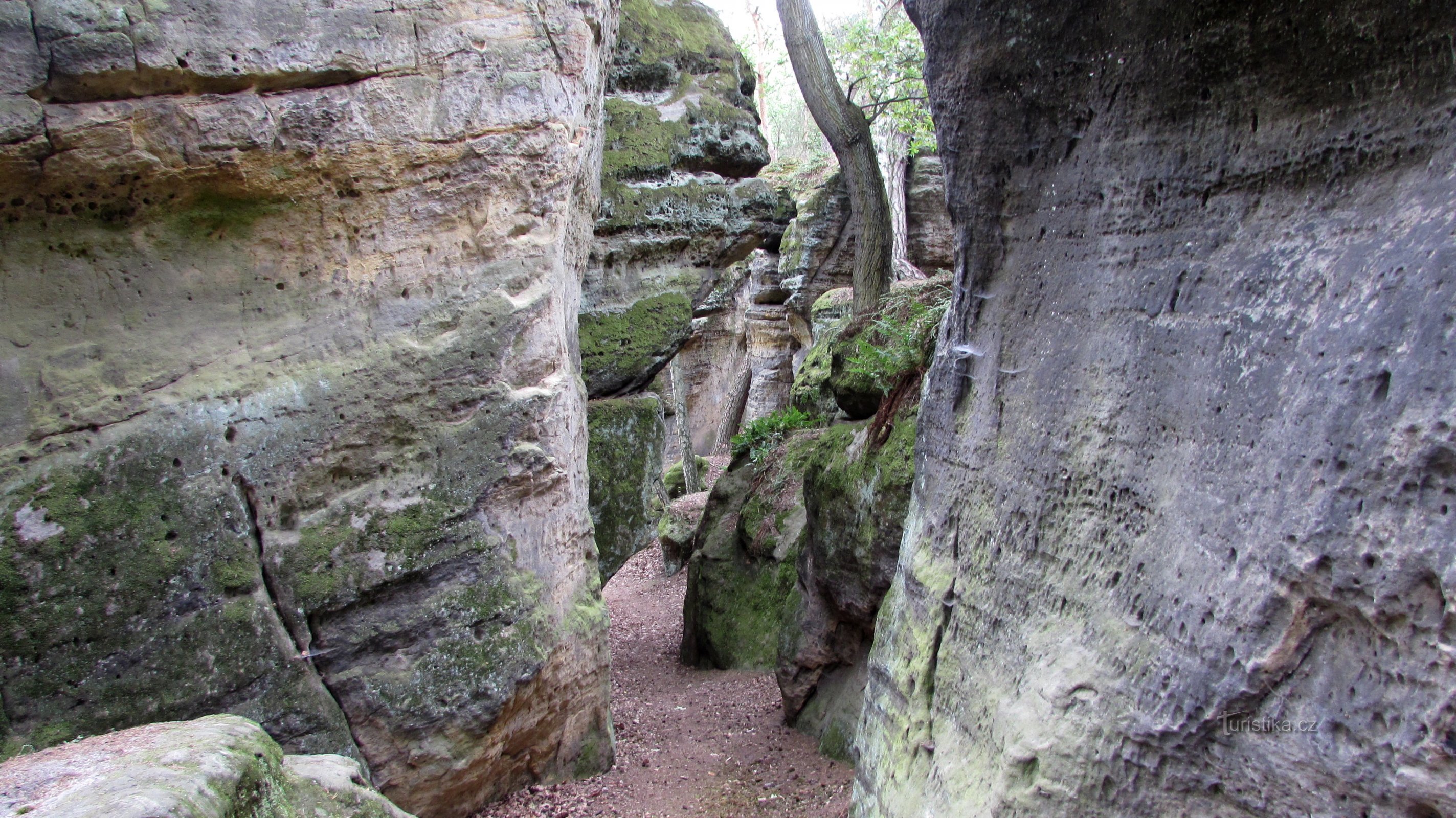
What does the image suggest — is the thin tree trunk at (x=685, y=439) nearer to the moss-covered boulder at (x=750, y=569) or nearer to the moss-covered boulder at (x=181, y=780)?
the moss-covered boulder at (x=750, y=569)

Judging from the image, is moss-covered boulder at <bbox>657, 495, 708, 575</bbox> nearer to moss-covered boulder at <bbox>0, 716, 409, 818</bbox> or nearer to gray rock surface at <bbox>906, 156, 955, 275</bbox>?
gray rock surface at <bbox>906, 156, 955, 275</bbox>

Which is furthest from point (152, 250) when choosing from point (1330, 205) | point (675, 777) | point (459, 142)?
point (1330, 205)

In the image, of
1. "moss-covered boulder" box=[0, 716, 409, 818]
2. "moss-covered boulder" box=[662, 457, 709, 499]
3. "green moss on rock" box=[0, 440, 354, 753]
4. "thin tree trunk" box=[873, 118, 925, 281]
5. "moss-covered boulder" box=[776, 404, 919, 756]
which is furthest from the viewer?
"moss-covered boulder" box=[662, 457, 709, 499]

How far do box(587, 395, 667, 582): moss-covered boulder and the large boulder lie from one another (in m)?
0.21

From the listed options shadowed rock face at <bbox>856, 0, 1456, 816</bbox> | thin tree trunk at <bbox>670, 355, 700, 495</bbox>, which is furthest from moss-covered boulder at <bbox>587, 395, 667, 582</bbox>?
thin tree trunk at <bbox>670, 355, 700, 495</bbox>

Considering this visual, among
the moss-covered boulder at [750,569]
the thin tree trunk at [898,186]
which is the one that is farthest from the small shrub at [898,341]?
the thin tree trunk at [898,186]

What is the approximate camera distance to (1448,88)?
1.90 metres

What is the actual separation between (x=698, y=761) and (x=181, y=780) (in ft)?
11.5

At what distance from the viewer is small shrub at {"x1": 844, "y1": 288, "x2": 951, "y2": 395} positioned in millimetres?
5289

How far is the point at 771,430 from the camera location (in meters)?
7.46

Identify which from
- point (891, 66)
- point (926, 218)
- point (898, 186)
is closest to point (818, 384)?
point (891, 66)

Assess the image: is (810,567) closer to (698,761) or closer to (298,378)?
(698,761)

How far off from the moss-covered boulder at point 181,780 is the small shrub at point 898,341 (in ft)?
12.1

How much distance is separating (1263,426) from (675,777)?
4.01 meters
